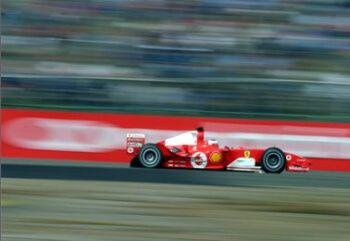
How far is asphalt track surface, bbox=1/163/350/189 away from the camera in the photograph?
6.63 metres

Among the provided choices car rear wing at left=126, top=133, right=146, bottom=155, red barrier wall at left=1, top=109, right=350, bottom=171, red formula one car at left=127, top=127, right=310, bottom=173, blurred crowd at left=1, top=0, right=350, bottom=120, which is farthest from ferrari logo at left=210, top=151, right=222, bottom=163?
car rear wing at left=126, top=133, right=146, bottom=155

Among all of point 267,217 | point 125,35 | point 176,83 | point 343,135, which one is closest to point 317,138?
point 343,135

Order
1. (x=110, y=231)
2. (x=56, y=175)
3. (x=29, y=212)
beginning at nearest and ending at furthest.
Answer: (x=110, y=231) → (x=29, y=212) → (x=56, y=175)

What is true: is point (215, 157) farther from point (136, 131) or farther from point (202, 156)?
point (136, 131)

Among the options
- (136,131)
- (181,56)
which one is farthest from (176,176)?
(181,56)

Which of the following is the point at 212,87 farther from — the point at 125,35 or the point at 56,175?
the point at 56,175

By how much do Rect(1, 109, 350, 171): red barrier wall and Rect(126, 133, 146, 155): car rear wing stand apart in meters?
0.06

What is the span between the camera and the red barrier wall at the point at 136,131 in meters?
Answer: 8.17

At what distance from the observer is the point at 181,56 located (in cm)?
880

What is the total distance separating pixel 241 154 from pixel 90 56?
2154 millimetres

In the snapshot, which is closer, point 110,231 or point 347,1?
point 110,231

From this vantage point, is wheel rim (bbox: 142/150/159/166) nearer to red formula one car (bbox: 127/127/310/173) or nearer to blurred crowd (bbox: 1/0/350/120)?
red formula one car (bbox: 127/127/310/173)

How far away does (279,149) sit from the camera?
8094 millimetres

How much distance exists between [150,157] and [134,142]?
47cm
